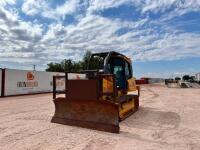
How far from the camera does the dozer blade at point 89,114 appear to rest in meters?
8.02

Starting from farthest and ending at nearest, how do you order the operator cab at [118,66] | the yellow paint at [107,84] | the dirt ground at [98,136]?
the operator cab at [118,66]
the yellow paint at [107,84]
the dirt ground at [98,136]

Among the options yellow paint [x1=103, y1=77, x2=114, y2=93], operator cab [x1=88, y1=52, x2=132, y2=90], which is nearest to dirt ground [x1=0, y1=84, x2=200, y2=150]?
yellow paint [x1=103, y1=77, x2=114, y2=93]

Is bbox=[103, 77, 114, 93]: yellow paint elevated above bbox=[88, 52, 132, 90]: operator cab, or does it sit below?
below

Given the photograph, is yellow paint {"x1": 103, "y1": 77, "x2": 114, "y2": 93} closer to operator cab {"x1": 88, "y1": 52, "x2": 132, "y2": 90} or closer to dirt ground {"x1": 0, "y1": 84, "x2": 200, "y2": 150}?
operator cab {"x1": 88, "y1": 52, "x2": 132, "y2": 90}

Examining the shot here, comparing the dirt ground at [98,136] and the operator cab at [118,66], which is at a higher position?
the operator cab at [118,66]

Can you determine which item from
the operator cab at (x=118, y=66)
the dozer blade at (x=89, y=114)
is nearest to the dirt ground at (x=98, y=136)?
the dozer blade at (x=89, y=114)

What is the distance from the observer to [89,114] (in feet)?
27.6

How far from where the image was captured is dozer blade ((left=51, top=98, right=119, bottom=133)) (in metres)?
8.02

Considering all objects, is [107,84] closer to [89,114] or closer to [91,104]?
[91,104]

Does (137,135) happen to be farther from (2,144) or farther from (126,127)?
(2,144)

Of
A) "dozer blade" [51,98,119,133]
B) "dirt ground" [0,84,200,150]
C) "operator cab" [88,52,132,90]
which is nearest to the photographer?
"dirt ground" [0,84,200,150]

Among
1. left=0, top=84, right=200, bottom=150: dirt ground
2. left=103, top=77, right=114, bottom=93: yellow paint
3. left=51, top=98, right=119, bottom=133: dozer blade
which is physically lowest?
left=0, top=84, right=200, bottom=150: dirt ground

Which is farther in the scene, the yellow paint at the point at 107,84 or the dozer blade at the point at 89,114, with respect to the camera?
the yellow paint at the point at 107,84

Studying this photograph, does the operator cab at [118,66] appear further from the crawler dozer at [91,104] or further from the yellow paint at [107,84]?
the yellow paint at [107,84]
